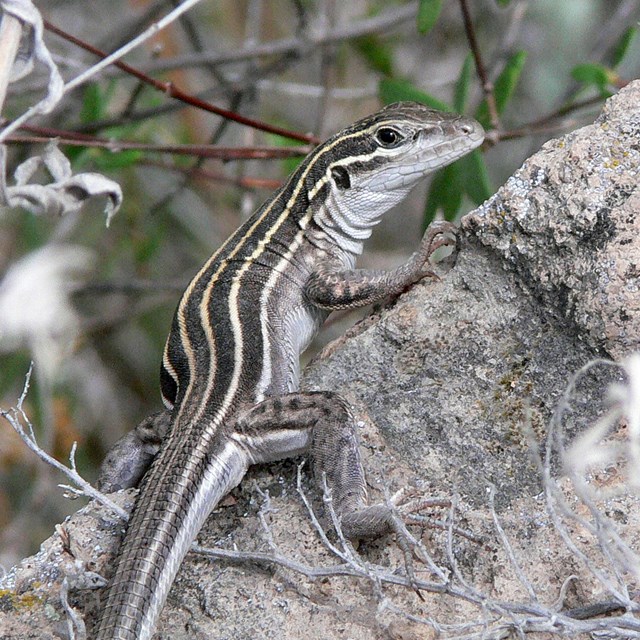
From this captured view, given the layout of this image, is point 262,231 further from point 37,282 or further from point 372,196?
point 37,282

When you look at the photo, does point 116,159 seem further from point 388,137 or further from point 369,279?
point 369,279

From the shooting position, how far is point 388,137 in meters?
3.80

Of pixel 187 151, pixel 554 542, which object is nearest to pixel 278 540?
pixel 554 542

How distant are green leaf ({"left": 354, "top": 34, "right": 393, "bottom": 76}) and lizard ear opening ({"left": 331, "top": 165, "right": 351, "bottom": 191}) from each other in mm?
2958

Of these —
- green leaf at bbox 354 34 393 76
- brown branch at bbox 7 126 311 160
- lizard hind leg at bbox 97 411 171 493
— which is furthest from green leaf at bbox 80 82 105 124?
lizard hind leg at bbox 97 411 171 493

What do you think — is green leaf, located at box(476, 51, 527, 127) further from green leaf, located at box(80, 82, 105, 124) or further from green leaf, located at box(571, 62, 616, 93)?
green leaf, located at box(80, 82, 105, 124)

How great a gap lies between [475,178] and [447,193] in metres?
0.25

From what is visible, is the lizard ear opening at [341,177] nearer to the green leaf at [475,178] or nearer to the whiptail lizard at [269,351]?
the whiptail lizard at [269,351]

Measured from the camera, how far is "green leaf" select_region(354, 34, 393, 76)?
6.66 m

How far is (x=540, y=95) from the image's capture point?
7.58 metres

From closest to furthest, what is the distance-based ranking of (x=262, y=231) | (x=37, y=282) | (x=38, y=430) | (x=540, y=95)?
1. (x=37, y=282)
2. (x=262, y=231)
3. (x=38, y=430)
4. (x=540, y=95)

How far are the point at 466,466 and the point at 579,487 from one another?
874mm

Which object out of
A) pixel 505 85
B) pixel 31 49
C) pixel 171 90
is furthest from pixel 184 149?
pixel 31 49

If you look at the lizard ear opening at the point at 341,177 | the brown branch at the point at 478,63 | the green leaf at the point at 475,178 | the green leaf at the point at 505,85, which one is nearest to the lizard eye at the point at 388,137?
the lizard ear opening at the point at 341,177
